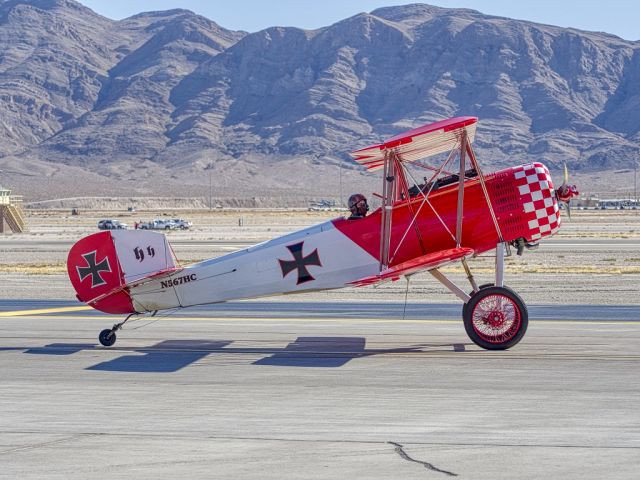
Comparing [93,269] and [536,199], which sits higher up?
[536,199]

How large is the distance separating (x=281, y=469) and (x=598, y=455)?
2.86 meters

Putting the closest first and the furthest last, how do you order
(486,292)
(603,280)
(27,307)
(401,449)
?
(401,449), (486,292), (27,307), (603,280)

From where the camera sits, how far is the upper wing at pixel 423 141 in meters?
16.7

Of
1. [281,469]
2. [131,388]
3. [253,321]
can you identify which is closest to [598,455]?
[281,469]

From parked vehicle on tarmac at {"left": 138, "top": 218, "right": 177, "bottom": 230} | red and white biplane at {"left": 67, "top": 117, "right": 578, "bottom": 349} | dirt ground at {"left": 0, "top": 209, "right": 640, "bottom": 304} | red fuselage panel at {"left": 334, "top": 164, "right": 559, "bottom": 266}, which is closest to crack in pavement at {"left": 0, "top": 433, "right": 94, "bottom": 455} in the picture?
red and white biplane at {"left": 67, "top": 117, "right": 578, "bottom": 349}

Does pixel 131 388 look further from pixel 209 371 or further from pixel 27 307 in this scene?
pixel 27 307

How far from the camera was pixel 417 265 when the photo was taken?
16531 millimetres

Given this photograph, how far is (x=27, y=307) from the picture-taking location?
25.8 metres

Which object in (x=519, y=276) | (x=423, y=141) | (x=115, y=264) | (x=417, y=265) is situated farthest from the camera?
(x=519, y=276)

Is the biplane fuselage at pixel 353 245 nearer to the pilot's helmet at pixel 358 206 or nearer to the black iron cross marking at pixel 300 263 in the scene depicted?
the black iron cross marking at pixel 300 263

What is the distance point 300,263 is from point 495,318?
9.97 feet

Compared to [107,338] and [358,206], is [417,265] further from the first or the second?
[107,338]

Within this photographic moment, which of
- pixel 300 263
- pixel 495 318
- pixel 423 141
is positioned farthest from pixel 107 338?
pixel 495 318

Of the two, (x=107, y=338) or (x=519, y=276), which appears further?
(x=519, y=276)
